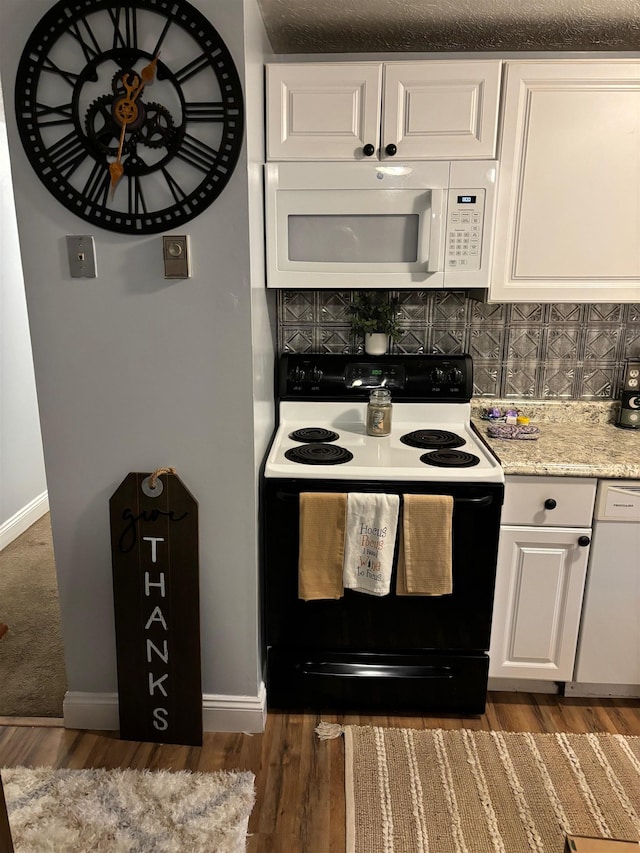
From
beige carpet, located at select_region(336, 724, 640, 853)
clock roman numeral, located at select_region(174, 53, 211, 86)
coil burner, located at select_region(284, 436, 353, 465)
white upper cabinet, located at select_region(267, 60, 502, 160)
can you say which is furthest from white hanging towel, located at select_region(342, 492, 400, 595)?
clock roman numeral, located at select_region(174, 53, 211, 86)

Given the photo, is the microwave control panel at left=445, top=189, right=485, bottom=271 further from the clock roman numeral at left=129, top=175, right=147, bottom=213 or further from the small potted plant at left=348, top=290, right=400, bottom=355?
the clock roman numeral at left=129, top=175, right=147, bottom=213

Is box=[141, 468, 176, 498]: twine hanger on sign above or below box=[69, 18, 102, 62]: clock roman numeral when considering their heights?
below

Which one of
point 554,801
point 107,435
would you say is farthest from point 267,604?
point 554,801

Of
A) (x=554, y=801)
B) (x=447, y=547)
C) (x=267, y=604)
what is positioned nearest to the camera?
(x=554, y=801)

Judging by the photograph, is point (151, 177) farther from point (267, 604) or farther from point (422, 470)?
point (267, 604)

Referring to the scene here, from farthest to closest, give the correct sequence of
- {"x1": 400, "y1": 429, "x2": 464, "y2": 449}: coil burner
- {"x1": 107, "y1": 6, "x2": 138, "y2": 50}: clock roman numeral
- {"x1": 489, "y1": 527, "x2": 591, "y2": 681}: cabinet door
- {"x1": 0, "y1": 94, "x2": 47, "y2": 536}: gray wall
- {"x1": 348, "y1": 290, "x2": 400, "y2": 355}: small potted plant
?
{"x1": 0, "y1": 94, "x2": 47, "y2": 536}: gray wall, {"x1": 348, "y1": 290, "x2": 400, "y2": 355}: small potted plant, {"x1": 400, "y1": 429, "x2": 464, "y2": 449}: coil burner, {"x1": 489, "y1": 527, "x2": 591, "y2": 681}: cabinet door, {"x1": 107, "y1": 6, "x2": 138, "y2": 50}: clock roman numeral

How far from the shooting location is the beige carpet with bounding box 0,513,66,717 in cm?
227

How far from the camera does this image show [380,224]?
210 cm

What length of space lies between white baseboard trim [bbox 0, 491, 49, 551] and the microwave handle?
2.37 m

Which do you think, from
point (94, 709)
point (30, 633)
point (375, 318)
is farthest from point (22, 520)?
point (375, 318)

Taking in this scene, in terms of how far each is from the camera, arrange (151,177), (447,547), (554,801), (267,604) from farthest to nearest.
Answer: (267,604) < (447,547) < (554,801) < (151,177)

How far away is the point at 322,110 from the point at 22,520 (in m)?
2.84

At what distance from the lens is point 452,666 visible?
83.0 inches

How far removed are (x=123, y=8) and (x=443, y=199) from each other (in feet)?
3.50
